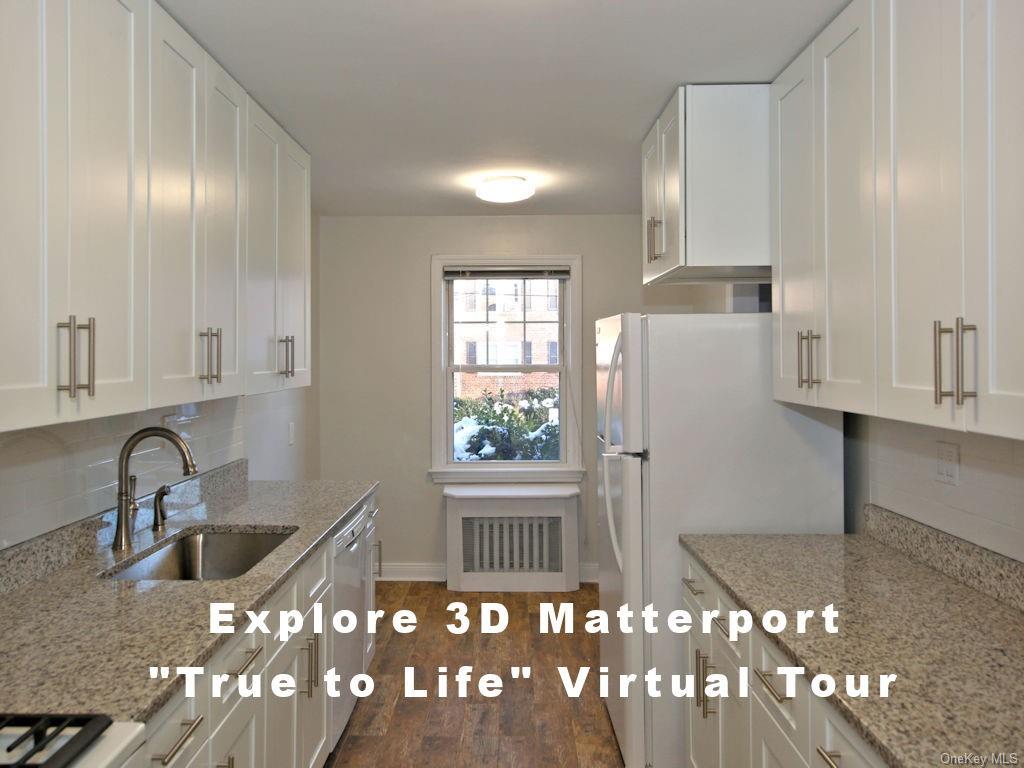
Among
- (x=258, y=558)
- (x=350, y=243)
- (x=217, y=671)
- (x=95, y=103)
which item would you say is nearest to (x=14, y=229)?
(x=95, y=103)

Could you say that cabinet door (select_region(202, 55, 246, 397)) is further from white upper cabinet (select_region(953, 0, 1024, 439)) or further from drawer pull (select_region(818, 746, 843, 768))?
white upper cabinet (select_region(953, 0, 1024, 439))

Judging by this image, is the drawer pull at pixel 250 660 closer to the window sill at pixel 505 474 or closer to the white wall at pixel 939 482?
the white wall at pixel 939 482

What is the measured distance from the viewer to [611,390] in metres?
2.77

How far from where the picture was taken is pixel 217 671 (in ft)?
5.11

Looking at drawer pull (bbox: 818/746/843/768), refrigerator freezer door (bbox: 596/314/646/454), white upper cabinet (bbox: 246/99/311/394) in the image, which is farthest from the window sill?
drawer pull (bbox: 818/746/843/768)

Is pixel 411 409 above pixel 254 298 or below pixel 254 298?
below

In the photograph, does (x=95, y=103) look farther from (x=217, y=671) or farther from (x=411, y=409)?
(x=411, y=409)

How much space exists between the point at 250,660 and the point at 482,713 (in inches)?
64.5

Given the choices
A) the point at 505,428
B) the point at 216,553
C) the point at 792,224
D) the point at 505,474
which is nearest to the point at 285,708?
the point at 216,553

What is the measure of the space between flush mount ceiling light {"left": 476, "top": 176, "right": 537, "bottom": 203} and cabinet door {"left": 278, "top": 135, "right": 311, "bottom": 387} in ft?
3.01

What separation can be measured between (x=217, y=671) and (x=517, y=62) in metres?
1.87

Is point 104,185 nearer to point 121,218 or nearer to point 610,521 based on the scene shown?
point 121,218

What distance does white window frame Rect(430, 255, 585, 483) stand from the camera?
491 cm

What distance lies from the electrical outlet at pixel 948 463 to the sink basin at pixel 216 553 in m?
1.97
